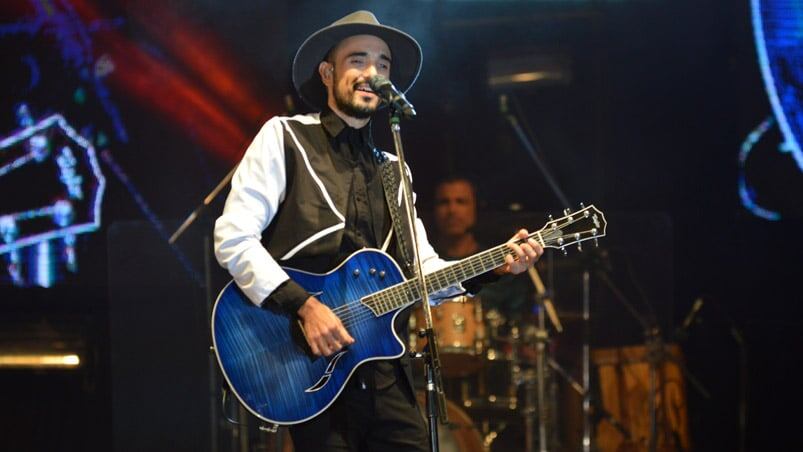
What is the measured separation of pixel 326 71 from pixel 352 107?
33cm

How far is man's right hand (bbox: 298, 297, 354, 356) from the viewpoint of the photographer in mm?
2709

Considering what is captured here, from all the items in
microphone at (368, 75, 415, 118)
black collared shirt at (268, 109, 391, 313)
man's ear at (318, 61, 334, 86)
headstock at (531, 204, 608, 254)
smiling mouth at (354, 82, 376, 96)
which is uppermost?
man's ear at (318, 61, 334, 86)

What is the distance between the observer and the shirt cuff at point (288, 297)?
273 cm

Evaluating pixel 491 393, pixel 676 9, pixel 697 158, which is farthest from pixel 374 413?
pixel 676 9

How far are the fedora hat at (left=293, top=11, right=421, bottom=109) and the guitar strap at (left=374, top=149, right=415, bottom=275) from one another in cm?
42

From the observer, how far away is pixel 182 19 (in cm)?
522

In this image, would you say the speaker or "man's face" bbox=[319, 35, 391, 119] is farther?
the speaker

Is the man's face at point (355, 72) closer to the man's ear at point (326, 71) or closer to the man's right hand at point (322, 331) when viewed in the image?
the man's ear at point (326, 71)

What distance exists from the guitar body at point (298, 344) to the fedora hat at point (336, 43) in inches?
31.9

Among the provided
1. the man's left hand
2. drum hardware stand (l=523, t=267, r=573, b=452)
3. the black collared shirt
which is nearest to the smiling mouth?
the black collared shirt

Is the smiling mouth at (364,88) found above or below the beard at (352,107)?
above

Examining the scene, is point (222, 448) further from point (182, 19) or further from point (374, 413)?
point (182, 19)

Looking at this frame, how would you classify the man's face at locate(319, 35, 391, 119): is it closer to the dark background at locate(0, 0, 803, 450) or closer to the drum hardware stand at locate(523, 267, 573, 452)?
the dark background at locate(0, 0, 803, 450)

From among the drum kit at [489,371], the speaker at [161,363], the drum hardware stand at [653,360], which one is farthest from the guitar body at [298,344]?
the drum hardware stand at [653,360]
